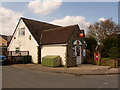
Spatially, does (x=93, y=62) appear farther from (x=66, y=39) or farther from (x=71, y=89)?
(x=71, y=89)

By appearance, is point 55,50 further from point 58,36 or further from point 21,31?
point 21,31

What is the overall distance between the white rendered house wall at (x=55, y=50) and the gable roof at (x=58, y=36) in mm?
526

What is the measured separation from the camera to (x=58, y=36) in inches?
653

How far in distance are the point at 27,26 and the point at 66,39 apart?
7.30 meters

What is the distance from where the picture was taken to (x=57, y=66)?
49.4 feet

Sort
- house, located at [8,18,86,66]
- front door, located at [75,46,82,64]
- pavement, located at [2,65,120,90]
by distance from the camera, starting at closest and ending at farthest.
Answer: pavement, located at [2,65,120,90] < house, located at [8,18,86,66] < front door, located at [75,46,82,64]

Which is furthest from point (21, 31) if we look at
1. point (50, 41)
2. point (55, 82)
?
point (55, 82)

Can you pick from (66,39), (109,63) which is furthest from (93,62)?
(66,39)

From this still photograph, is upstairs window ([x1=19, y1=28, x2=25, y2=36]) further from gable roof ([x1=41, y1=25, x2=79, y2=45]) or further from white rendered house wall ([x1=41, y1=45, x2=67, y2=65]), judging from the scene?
white rendered house wall ([x1=41, y1=45, x2=67, y2=65])

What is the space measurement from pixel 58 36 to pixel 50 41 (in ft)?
3.85

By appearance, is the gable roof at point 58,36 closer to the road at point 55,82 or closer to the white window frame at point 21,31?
the white window frame at point 21,31

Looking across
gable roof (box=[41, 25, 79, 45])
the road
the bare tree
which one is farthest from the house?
the bare tree

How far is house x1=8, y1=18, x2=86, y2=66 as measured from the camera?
50.5 feet

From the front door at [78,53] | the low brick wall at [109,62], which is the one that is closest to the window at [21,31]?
the front door at [78,53]
